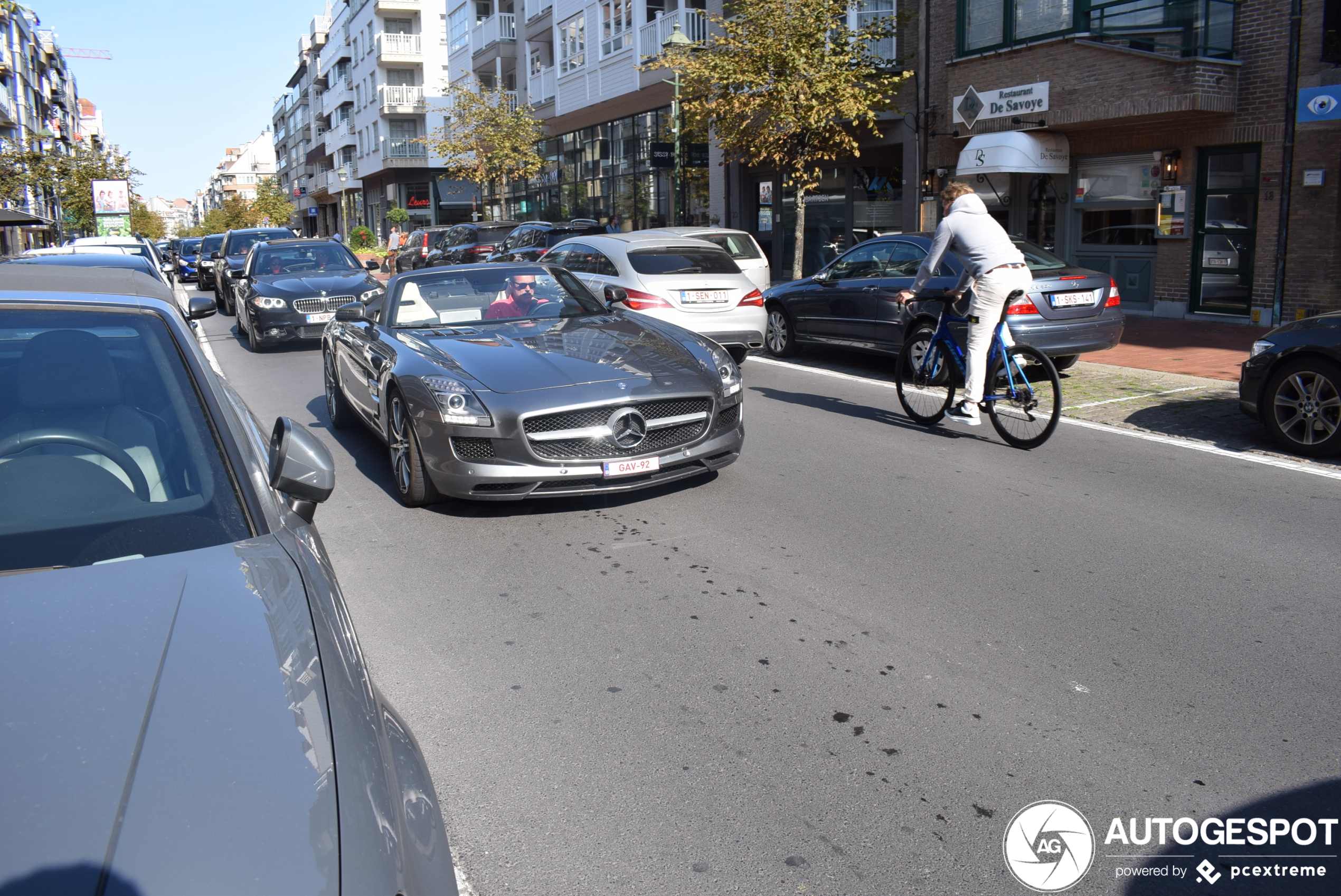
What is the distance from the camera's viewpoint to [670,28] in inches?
1102

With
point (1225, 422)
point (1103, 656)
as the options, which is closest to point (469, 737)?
point (1103, 656)

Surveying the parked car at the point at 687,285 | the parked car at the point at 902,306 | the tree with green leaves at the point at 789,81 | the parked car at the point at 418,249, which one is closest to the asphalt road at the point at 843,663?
the parked car at the point at 902,306

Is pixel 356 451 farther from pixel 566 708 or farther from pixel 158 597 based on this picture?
pixel 158 597

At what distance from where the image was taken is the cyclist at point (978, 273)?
8.04 m

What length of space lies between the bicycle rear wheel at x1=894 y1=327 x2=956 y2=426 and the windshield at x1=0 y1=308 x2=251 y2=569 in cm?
674

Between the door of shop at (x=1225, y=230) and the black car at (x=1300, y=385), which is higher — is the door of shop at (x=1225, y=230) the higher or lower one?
the higher one

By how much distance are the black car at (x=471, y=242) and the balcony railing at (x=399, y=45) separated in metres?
37.5

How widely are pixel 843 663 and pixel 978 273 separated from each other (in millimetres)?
4781

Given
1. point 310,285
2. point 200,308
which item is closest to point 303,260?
point 310,285

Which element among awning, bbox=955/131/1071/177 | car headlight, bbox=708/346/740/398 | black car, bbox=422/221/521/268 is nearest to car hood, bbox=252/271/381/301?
black car, bbox=422/221/521/268

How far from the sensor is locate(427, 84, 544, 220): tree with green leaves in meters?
36.6

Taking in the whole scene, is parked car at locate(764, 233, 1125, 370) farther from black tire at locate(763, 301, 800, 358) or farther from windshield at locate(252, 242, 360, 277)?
windshield at locate(252, 242, 360, 277)

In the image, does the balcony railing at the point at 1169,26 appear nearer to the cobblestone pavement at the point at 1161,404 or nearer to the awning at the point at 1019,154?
the awning at the point at 1019,154

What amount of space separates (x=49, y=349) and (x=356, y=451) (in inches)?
208
